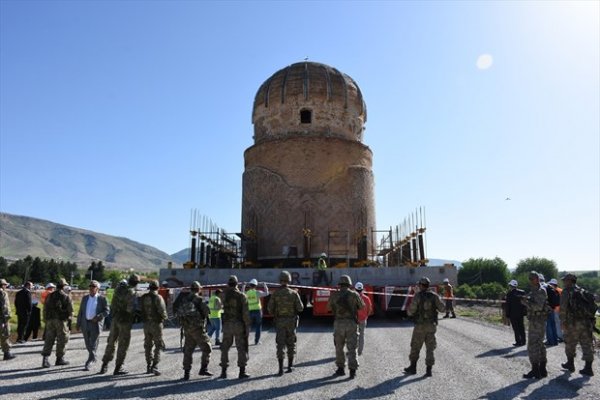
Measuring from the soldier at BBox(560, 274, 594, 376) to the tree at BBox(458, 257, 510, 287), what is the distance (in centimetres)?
6334

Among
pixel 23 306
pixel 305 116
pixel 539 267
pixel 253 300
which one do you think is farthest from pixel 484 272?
pixel 23 306

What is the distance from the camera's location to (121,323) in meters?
8.38

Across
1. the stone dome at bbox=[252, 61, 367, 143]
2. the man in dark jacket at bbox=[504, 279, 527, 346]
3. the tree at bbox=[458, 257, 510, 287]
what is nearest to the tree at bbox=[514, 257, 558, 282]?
the tree at bbox=[458, 257, 510, 287]

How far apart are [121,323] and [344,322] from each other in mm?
4102

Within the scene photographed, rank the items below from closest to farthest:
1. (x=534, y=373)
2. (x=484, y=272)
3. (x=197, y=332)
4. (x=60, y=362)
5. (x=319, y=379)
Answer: (x=319, y=379) → (x=534, y=373) → (x=197, y=332) → (x=60, y=362) → (x=484, y=272)

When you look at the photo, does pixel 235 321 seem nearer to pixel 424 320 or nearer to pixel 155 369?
pixel 155 369

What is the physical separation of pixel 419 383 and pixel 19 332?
11.0m

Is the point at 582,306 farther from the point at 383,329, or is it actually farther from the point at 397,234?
the point at 397,234

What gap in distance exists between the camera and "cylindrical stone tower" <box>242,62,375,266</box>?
22.5m

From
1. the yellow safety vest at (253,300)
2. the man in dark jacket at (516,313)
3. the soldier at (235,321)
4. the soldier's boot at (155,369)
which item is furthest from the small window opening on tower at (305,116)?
the soldier's boot at (155,369)

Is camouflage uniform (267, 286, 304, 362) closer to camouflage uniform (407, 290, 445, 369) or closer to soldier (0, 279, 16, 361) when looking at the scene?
camouflage uniform (407, 290, 445, 369)

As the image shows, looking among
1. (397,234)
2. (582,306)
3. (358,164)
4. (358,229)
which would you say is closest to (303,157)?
(358,164)

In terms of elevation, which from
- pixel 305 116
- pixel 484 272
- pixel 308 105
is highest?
pixel 308 105

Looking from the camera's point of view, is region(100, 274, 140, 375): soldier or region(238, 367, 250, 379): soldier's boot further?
region(100, 274, 140, 375): soldier
